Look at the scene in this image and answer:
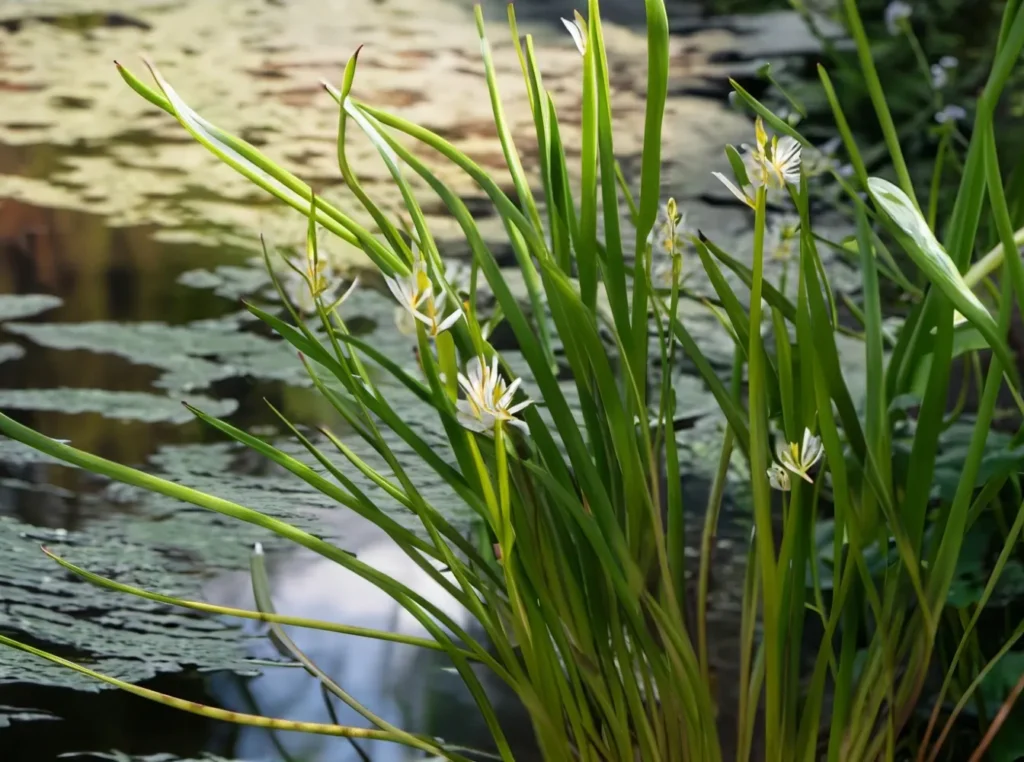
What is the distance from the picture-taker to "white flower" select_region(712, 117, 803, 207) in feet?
1.72

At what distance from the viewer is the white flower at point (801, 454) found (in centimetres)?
53

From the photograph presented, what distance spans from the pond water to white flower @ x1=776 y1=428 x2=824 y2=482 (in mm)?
373

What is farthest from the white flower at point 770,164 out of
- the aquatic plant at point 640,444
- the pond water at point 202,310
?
the pond water at point 202,310

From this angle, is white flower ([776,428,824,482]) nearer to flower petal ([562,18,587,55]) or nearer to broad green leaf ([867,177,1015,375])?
broad green leaf ([867,177,1015,375])

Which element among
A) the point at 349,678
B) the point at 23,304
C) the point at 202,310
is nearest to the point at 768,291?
the point at 349,678

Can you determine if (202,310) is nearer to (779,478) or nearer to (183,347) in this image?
(183,347)

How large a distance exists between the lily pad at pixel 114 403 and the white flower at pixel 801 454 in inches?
33.1

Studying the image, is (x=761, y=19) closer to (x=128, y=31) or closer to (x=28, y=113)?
(x=128, y=31)

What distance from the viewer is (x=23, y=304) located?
4.74ft

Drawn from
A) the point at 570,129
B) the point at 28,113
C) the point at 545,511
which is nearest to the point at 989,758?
the point at 545,511

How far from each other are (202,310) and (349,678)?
2.59 ft

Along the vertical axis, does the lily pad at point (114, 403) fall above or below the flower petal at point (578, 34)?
below

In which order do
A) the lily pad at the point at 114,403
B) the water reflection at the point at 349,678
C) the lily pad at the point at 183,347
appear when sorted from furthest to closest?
the lily pad at the point at 183,347, the lily pad at the point at 114,403, the water reflection at the point at 349,678

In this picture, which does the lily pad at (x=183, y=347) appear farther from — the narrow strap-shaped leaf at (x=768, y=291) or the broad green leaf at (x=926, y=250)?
the broad green leaf at (x=926, y=250)
